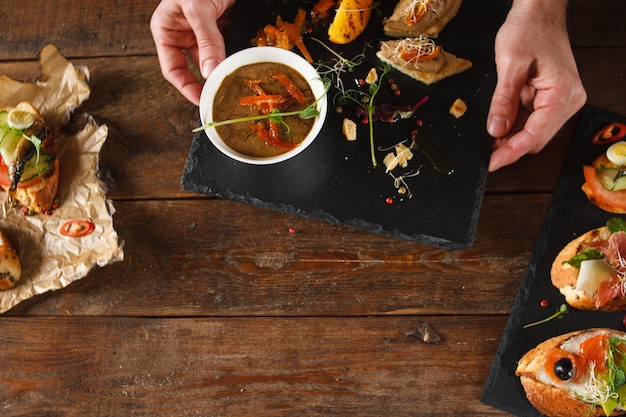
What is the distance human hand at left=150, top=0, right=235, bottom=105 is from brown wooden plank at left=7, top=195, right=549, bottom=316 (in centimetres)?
74

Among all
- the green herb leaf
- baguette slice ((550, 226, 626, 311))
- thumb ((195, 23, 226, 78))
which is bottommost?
baguette slice ((550, 226, 626, 311))

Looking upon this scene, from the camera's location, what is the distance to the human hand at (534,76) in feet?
9.72

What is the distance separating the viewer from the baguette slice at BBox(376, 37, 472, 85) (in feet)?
10.3

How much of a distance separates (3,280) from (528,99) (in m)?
3.09

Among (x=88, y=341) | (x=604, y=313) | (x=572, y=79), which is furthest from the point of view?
(x=88, y=341)

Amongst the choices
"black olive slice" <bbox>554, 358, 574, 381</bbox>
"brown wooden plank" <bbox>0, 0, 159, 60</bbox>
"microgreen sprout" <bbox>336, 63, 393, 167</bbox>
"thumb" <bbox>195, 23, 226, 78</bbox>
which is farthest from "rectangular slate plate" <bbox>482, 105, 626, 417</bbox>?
"brown wooden plank" <bbox>0, 0, 159, 60</bbox>

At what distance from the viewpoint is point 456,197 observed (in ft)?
10.3

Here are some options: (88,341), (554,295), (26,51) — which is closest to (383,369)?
(554,295)

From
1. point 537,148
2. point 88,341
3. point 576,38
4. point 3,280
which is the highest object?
point 576,38

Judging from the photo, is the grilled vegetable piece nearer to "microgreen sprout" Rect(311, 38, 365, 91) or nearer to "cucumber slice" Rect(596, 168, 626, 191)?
"microgreen sprout" Rect(311, 38, 365, 91)

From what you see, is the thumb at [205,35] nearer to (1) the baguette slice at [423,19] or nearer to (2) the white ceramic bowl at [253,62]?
(2) the white ceramic bowl at [253,62]

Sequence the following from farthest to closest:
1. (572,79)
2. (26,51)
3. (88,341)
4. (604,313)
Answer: (26,51)
(88,341)
(604,313)
(572,79)

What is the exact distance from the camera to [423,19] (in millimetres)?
3178

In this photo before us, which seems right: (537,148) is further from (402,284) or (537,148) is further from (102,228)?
(102,228)
